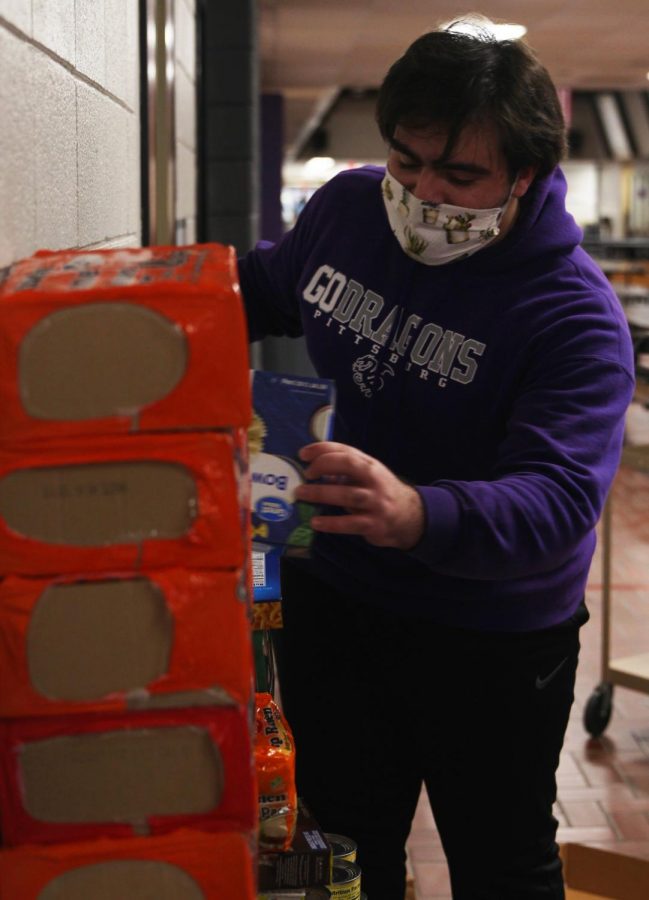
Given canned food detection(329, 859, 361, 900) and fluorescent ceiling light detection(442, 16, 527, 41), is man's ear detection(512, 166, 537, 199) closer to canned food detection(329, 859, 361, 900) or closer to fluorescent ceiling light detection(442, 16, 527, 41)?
fluorescent ceiling light detection(442, 16, 527, 41)

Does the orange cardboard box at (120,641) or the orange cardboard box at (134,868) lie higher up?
the orange cardboard box at (120,641)

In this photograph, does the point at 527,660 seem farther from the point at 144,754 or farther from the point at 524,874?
the point at 144,754

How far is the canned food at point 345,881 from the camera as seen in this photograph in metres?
1.48

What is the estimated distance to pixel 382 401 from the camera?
157cm

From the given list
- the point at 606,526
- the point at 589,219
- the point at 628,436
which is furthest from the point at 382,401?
the point at 589,219

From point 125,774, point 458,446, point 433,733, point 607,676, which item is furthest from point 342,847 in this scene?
point 607,676

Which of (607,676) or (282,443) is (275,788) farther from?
(607,676)

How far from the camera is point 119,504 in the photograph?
3.03 feet

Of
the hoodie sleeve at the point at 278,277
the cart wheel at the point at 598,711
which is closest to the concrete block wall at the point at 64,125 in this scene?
the hoodie sleeve at the point at 278,277

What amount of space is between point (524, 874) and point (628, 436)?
7.24m

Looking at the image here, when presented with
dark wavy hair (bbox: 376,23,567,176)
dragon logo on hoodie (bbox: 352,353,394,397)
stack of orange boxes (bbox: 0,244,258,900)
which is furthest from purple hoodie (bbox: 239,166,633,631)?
stack of orange boxes (bbox: 0,244,258,900)

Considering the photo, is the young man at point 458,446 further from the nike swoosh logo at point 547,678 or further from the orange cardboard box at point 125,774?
the orange cardboard box at point 125,774

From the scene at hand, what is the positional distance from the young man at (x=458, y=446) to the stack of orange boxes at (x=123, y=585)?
0.40 m

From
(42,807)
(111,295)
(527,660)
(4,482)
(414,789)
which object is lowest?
(414,789)
